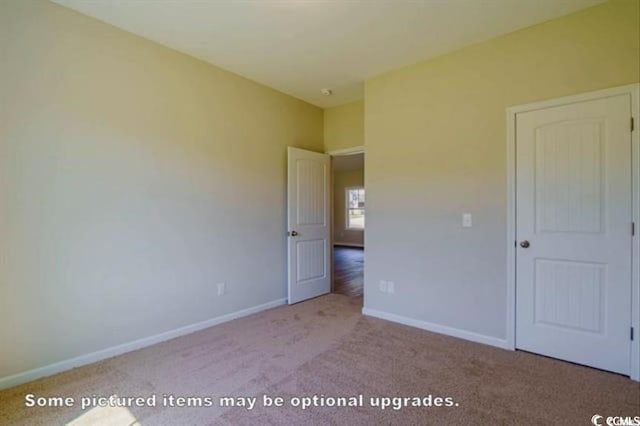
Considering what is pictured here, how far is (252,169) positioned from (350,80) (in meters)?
1.54

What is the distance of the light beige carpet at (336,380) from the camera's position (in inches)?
72.4

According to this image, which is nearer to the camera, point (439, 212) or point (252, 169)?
point (439, 212)

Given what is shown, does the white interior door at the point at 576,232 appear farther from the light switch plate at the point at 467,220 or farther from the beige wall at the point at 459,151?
the light switch plate at the point at 467,220

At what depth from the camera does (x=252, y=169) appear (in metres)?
3.71

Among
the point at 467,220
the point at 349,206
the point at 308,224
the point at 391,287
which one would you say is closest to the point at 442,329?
the point at 391,287

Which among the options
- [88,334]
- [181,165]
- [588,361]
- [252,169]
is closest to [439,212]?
[588,361]

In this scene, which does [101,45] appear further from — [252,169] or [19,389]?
[19,389]

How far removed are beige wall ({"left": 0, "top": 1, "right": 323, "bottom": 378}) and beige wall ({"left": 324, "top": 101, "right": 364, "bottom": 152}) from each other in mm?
1212

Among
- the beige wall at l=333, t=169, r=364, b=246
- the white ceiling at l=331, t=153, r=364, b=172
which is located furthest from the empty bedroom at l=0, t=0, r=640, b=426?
the beige wall at l=333, t=169, r=364, b=246

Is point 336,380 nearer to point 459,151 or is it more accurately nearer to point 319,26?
point 459,151

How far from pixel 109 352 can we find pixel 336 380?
1.86 meters

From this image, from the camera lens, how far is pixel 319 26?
259cm

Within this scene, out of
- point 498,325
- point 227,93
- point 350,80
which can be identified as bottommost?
point 498,325

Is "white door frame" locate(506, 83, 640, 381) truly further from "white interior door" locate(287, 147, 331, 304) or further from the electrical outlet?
"white interior door" locate(287, 147, 331, 304)
